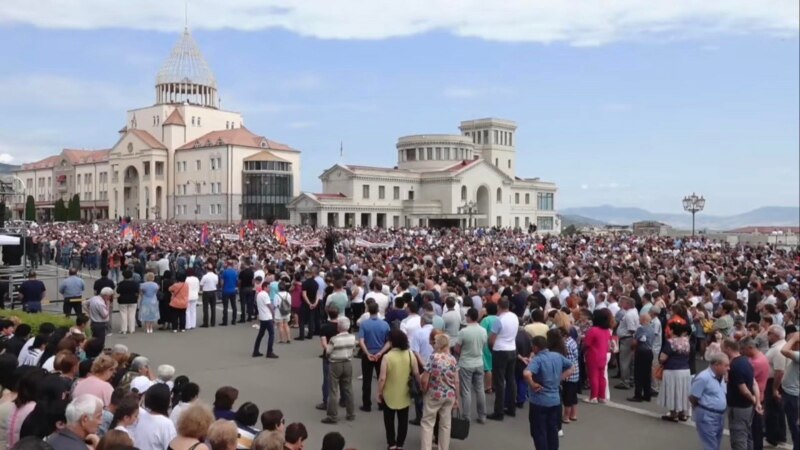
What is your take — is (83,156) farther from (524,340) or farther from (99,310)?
(524,340)

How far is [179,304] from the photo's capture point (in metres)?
16.4

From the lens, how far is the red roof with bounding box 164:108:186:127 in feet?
293

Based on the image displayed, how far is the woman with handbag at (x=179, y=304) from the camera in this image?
16391 millimetres

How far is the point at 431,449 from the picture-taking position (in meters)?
8.03

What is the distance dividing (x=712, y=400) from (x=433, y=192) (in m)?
75.7

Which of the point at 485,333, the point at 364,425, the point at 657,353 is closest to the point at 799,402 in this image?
the point at 657,353

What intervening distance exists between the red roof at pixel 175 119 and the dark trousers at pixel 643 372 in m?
87.6

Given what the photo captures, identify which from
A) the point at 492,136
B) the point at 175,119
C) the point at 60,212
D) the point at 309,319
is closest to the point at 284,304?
the point at 309,319

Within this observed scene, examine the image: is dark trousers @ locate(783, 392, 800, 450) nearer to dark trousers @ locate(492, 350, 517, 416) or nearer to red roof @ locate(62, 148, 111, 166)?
dark trousers @ locate(492, 350, 517, 416)

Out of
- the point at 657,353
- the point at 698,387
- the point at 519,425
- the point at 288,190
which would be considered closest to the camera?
the point at 698,387

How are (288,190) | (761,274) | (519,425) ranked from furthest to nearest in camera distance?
(288,190), (761,274), (519,425)

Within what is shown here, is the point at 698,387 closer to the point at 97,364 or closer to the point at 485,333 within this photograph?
the point at 485,333

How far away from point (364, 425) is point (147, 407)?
14.0 feet

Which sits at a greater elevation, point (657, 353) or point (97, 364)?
point (97, 364)
